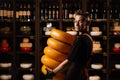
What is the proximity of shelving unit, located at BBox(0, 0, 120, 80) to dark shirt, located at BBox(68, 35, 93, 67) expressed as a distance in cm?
284

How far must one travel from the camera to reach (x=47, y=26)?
18.3 feet

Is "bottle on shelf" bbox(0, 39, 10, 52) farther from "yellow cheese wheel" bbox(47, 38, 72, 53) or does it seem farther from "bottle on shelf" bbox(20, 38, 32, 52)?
"yellow cheese wheel" bbox(47, 38, 72, 53)

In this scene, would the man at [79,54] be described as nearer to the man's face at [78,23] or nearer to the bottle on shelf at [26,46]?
the man's face at [78,23]

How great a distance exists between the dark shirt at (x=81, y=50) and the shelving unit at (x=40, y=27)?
2840mm

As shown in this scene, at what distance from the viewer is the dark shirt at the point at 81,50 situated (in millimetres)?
2547

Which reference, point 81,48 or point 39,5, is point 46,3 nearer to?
point 39,5

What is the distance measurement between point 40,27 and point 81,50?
2.99 metres

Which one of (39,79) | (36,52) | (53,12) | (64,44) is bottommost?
(39,79)

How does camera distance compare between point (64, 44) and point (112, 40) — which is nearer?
point (64, 44)

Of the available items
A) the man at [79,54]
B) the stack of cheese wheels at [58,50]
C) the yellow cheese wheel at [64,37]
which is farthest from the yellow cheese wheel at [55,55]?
the man at [79,54]

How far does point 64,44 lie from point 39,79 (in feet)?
7.85

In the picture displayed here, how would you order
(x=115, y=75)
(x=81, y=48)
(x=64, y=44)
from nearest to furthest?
(x=81, y=48) < (x=64, y=44) < (x=115, y=75)

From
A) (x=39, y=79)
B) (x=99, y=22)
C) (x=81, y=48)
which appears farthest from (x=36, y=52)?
(x=81, y=48)

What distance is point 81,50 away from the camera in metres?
2.56
